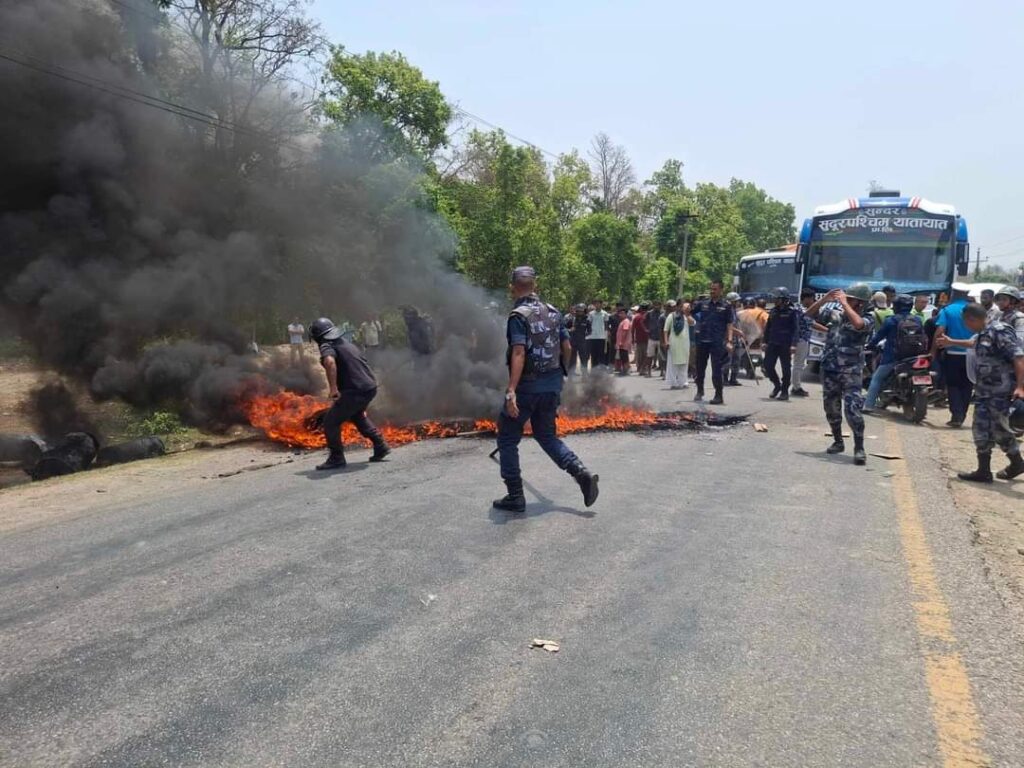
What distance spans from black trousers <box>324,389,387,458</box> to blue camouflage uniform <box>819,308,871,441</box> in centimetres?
438

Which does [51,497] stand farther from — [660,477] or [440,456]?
[660,477]

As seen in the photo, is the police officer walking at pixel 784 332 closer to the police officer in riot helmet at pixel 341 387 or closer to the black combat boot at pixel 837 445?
the black combat boot at pixel 837 445

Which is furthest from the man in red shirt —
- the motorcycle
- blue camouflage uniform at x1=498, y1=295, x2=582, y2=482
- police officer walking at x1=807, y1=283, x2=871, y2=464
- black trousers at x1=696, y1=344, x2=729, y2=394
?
blue camouflage uniform at x1=498, y1=295, x2=582, y2=482

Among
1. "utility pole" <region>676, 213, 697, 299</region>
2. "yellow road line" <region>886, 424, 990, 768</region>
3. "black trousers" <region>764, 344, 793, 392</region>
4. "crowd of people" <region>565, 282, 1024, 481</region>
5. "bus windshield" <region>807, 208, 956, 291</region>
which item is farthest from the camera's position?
"utility pole" <region>676, 213, 697, 299</region>

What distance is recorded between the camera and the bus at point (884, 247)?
13.2 meters

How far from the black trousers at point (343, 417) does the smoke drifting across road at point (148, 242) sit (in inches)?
82.8

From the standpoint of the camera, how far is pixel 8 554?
4477mm

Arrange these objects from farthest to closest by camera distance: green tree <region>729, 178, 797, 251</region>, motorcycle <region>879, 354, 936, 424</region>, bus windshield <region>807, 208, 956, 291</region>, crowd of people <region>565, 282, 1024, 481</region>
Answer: green tree <region>729, 178, 797, 251</region>, bus windshield <region>807, 208, 956, 291</region>, motorcycle <region>879, 354, 936, 424</region>, crowd of people <region>565, 282, 1024, 481</region>

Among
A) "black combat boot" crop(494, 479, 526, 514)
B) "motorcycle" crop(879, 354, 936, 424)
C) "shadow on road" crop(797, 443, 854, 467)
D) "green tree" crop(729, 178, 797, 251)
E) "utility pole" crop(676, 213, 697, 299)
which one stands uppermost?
"green tree" crop(729, 178, 797, 251)

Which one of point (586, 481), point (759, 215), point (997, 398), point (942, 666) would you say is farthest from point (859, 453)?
point (759, 215)

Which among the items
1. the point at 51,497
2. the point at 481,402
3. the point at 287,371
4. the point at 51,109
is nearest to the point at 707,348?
the point at 481,402

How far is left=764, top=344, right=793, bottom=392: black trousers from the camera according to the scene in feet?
36.6

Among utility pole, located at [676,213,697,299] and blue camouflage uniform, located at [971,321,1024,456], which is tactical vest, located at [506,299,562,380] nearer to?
blue camouflage uniform, located at [971,321,1024,456]

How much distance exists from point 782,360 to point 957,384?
2499mm
